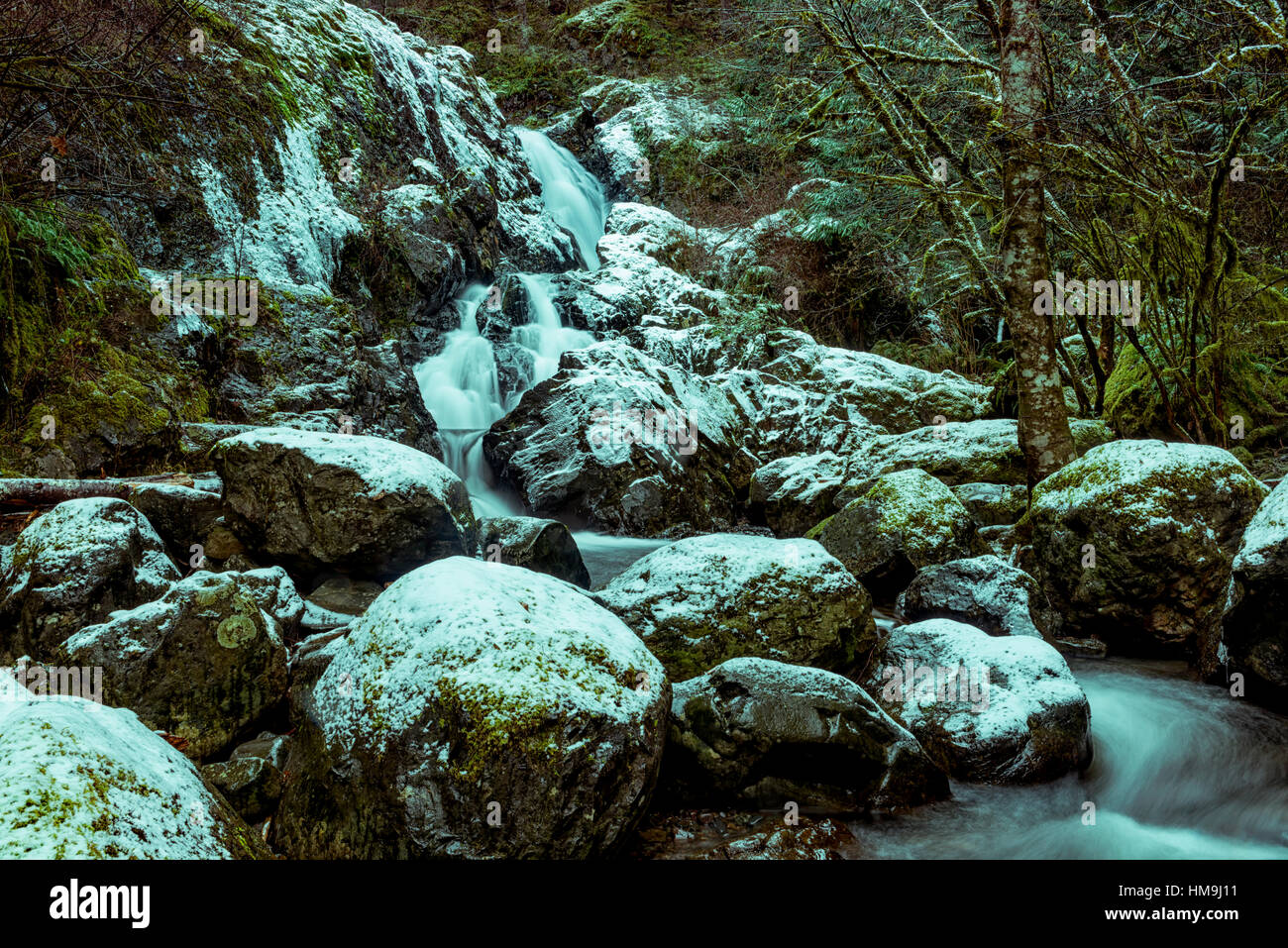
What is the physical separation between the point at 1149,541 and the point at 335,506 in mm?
6284

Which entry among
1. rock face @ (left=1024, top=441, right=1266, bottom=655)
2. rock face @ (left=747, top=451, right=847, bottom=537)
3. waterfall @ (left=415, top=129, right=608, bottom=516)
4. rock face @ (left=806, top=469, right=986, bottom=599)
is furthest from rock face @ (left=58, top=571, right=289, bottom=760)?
rock face @ (left=747, top=451, right=847, bottom=537)

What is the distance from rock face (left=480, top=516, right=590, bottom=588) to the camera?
6648 millimetres

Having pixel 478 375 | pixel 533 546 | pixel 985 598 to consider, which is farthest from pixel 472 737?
pixel 478 375

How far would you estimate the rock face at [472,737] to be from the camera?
9.16 feet

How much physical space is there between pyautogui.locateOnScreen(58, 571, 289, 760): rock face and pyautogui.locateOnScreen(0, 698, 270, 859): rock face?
169 cm

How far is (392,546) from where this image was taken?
625cm

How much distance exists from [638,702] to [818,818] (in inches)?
47.1

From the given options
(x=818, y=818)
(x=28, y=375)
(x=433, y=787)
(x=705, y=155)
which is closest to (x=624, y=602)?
(x=818, y=818)

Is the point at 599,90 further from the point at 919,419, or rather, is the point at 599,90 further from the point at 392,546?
the point at 392,546

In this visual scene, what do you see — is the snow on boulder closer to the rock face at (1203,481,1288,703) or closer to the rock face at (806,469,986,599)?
the rock face at (806,469,986,599)

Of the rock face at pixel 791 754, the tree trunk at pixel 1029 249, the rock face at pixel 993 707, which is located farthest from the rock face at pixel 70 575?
the tree trunk at pixel 1029 249

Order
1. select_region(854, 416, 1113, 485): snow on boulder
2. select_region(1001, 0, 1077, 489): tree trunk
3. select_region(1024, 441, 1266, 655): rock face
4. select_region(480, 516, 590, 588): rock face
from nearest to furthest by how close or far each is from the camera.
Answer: select_region(1024, 441, 1266, 655): rock face → select_region(480, 516, 590, 588): rock face → select_region(1001, 0, 1077, 489): tree trunk → select_region(854, 416, 1113, 485): snow on boulder

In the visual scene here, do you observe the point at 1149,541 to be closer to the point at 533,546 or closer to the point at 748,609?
the point at 748,609

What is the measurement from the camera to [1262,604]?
4.39 meters
